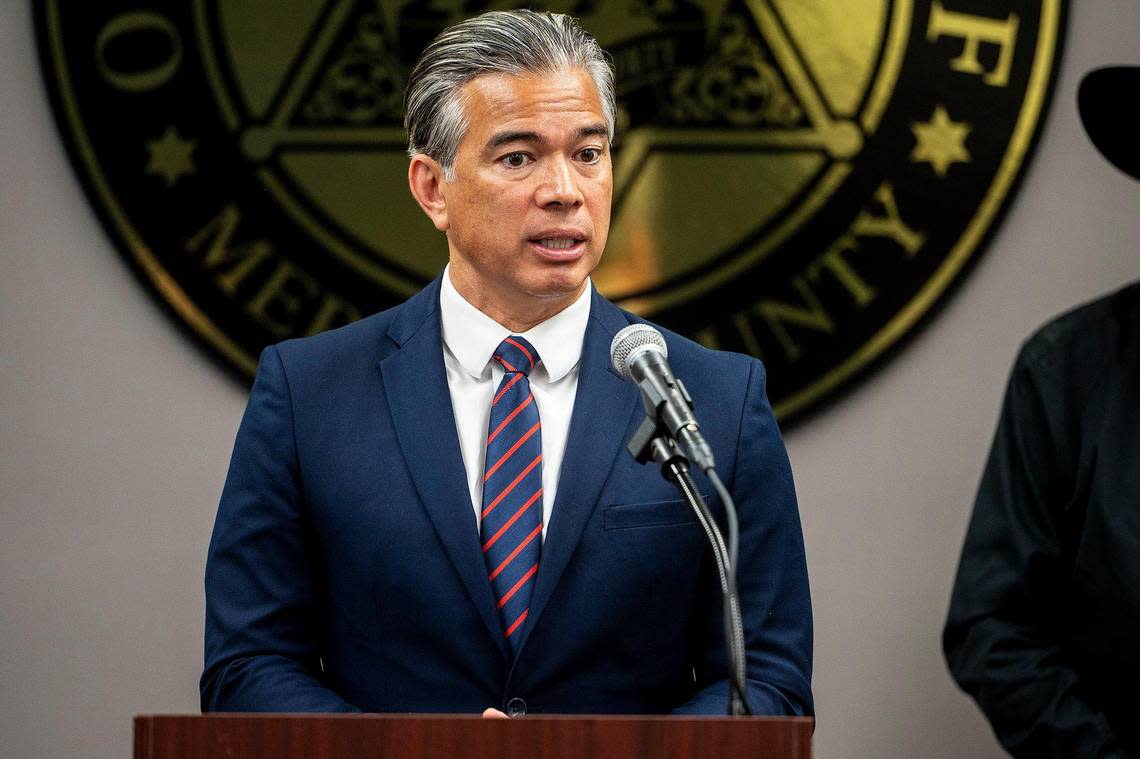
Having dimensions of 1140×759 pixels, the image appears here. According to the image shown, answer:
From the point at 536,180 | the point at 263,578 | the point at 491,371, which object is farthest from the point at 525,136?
the point at 263,578

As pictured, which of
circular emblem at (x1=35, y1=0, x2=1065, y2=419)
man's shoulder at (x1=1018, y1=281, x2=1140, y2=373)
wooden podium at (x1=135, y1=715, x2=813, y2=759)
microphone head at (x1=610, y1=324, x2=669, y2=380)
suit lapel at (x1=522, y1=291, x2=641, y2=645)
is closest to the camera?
wooden podium at (x1=135, y1=715, x2=813, y2=759)

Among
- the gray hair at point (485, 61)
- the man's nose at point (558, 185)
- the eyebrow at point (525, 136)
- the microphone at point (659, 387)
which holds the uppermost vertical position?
the gray hair at point (485, 61)

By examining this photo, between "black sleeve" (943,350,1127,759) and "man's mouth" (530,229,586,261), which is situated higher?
"man's mouth" (530,229,586,261)

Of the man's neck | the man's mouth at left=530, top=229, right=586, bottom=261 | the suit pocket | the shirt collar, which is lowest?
the suit pocket

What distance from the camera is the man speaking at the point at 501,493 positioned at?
1.86 metres

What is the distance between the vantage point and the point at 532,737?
4.33ft

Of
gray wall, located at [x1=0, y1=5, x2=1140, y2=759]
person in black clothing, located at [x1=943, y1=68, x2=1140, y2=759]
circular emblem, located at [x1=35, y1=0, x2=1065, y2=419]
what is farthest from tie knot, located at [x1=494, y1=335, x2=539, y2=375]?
gray wall, located at [x1=0, y1=5, x2=1140, y2=759]

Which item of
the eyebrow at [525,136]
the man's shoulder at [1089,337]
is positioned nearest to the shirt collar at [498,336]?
the eyebrow at [525,136]

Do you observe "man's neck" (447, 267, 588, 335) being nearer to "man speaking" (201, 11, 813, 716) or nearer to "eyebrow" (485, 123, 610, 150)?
"man speaking" (201, 11, 813, 716)

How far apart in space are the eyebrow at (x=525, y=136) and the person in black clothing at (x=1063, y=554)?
3.00ft

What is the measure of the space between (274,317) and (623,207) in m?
0.75

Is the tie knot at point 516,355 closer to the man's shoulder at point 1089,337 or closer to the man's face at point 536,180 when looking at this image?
the man's face at point 536,180

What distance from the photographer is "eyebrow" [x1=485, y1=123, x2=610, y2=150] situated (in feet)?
6.37

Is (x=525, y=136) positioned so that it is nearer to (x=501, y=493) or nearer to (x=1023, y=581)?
(x=501, y=493)
